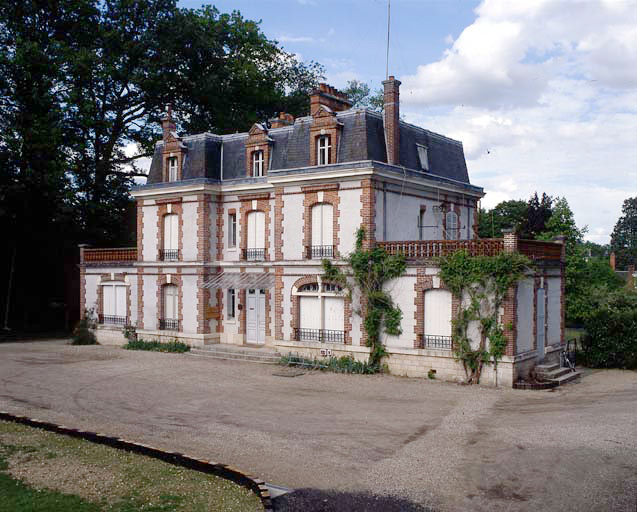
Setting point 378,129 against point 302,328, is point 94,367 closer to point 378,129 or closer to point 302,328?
point 302,328

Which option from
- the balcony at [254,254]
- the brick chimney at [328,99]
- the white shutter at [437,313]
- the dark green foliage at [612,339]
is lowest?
the dark green foliage at [612,339]

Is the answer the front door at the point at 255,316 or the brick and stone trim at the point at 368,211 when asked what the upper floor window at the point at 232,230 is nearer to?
the front door at the point at 255,316

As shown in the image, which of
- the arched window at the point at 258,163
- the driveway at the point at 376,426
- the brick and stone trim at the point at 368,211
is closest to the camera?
the driveway at the point at 376,426

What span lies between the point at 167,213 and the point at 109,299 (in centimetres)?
547

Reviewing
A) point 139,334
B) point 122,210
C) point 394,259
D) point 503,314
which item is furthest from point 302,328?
point 122,210

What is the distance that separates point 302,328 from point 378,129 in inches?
294

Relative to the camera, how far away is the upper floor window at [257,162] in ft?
81.3

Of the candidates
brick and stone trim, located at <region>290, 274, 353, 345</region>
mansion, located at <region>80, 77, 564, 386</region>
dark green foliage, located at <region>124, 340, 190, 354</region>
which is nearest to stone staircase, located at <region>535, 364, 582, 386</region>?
mansion, located at <region>80, 77, 564, 386</region>

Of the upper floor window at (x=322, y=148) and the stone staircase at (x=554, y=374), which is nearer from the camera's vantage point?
the stone staircase at (x=554, y=374)

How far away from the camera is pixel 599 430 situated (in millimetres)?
12547

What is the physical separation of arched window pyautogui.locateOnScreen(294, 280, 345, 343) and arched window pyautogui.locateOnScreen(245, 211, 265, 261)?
11.4 ft

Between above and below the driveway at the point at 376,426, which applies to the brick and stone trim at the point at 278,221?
above

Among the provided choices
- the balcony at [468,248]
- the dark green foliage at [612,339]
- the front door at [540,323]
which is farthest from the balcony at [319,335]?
the dark green foliage at [612,339]

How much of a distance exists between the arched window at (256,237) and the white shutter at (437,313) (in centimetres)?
785
